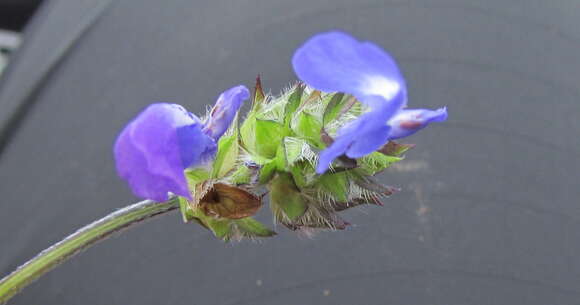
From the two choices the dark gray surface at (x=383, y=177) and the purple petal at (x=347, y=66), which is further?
the dark gray surface at (x=383, y=177)

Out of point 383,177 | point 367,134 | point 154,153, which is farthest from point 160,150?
point 383,177

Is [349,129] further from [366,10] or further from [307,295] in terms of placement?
[366,10]

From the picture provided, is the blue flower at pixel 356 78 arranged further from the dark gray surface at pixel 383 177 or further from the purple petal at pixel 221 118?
the dark gray surface at pixel 383 177

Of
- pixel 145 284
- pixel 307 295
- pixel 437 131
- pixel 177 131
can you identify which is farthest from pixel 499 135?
pixel 177 131

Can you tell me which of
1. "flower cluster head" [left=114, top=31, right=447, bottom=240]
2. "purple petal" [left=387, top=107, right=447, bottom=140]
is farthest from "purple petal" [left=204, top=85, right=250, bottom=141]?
"purple petal" [left=387, top=107, right=447, bottom=140]

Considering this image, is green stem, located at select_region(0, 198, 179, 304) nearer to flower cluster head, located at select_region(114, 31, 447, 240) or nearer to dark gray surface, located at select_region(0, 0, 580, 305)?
flower cluster head, located at select_region(114, 31, 447, 240)

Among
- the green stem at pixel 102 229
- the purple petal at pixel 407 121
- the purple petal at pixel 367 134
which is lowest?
the green stem at pixel 102 229

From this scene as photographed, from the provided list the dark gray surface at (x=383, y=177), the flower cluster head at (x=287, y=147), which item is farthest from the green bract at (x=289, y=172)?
the dark gray surface at (x=383, y=177)

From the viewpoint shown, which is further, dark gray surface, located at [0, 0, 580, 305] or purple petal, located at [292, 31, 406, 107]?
dark gray surface, located at [0, 0, 580, 305]
